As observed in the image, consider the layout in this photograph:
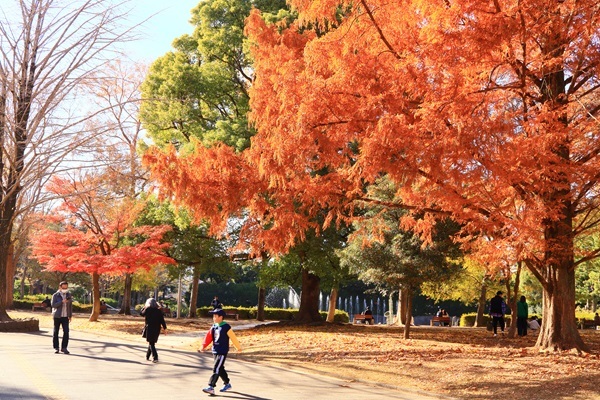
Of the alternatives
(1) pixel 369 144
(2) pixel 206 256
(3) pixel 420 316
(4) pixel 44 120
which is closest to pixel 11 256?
(2) pixel 206 256

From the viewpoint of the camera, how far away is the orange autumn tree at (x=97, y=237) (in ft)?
92.5

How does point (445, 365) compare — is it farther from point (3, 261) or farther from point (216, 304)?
point (3, 261)

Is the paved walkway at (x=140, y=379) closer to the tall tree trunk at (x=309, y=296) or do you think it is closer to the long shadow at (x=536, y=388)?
the long shadow at (x=536, y=388)

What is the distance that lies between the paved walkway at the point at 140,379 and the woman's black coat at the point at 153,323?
1.94ft

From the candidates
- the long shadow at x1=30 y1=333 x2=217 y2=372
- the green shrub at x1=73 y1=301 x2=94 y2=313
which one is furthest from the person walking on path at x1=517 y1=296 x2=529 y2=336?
the green shrub at x1=73 y1=301 x2=94 y2=313

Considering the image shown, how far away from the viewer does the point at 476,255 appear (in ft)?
58.4

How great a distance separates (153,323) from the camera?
14812 millimetres

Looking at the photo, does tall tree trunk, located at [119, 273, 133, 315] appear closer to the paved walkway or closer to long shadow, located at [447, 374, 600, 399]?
the paved walkway

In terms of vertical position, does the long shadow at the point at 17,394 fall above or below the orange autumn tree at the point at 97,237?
below

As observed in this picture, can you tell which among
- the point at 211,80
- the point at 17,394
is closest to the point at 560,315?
the point at 17,394

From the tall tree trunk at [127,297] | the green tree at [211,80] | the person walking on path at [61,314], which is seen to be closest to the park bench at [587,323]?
the green tree at [211,80]

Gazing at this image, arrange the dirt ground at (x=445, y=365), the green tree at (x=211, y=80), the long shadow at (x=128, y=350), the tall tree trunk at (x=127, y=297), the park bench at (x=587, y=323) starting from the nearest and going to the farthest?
1. the dirt ground at (x=445, y=365)
2. the long shadow at (x=128, y=350)
3. the green tree at (x=211, y=80)
4. the park bench at (x=587, y=323)
5. the tall tree trunk at (x=127, y=297)

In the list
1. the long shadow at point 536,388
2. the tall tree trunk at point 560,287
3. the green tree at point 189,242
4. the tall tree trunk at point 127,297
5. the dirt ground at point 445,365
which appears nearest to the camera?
the long shadow at point 536,388

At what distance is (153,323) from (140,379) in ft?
10.1
